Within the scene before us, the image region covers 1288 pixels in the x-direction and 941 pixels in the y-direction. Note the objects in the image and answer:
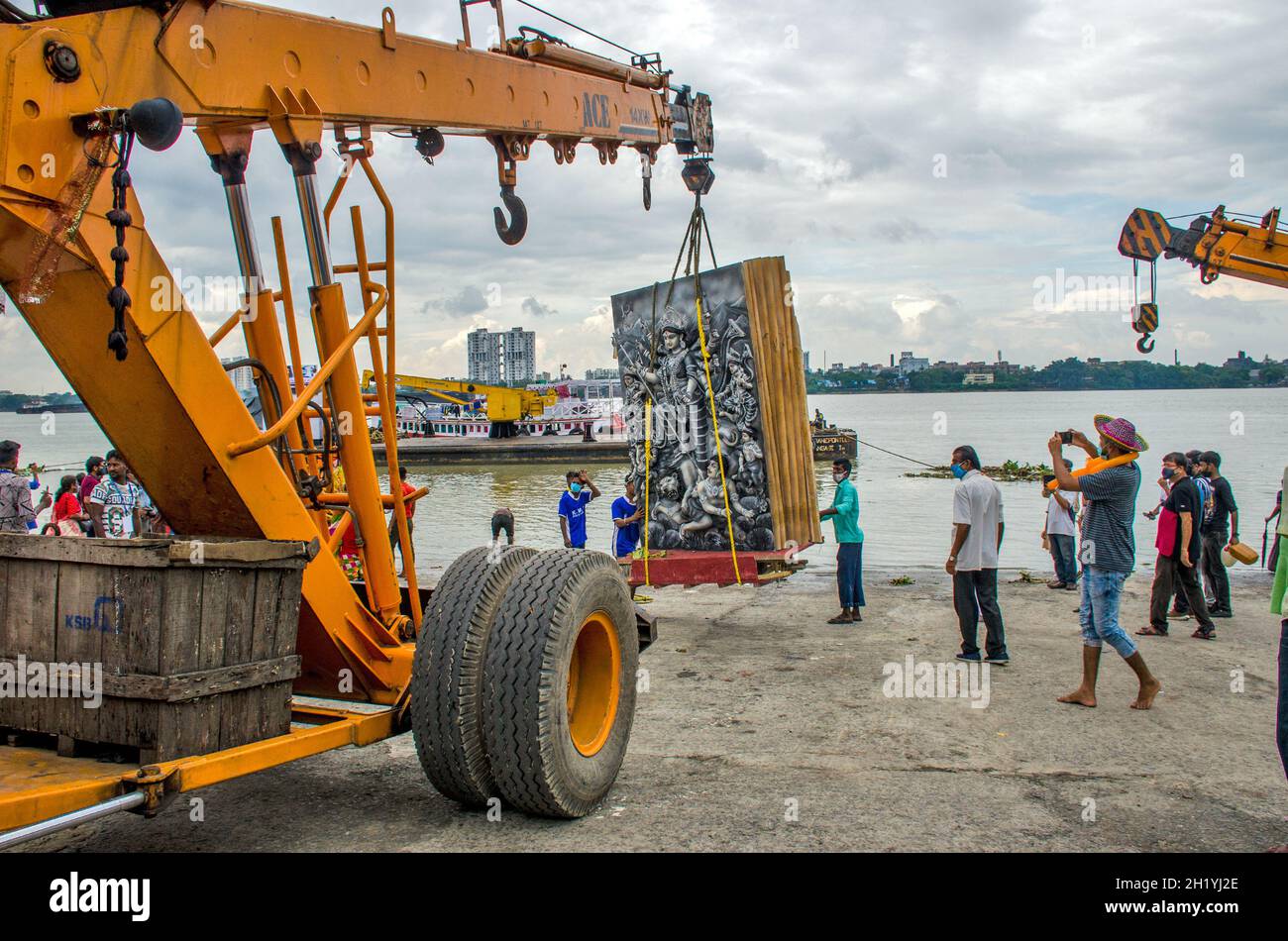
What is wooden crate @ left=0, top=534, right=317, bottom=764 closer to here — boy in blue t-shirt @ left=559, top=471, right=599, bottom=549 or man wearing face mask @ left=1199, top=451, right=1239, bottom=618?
boy in blue t-shirt @ left=559, top=471, right=599, bottom=549

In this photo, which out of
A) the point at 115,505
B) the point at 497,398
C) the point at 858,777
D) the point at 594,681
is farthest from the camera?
the point at 497,398

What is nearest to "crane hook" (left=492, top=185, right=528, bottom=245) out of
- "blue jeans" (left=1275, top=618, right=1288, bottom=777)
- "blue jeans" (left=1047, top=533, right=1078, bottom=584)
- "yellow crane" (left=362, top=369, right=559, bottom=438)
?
"blue jeans" (left=1275, top=618, right=1288, bottom=777)

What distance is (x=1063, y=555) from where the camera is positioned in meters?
12.5

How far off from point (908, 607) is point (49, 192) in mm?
9899

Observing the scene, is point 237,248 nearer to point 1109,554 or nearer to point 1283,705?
point 1283,705

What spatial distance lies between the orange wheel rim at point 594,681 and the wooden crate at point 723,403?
5125mm

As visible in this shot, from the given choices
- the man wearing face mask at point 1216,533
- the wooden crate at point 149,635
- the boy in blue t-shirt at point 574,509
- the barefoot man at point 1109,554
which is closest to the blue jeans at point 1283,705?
the barefoot man at point 1109,554

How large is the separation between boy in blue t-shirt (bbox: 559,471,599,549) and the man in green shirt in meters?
3.65

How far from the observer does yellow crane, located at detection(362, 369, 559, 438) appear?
6203 centimetres

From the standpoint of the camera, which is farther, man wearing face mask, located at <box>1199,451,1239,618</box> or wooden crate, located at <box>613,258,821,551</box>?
man wearing face mask, located at <box>1199,451,1239,618</box>

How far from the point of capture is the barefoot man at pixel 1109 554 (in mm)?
7430

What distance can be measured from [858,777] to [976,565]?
341 cm

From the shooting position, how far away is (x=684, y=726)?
23.9 feet

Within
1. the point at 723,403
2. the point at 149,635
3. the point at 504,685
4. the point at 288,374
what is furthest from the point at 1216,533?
the point at 149,635
